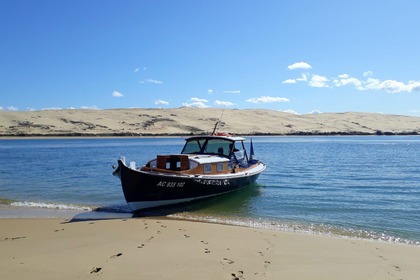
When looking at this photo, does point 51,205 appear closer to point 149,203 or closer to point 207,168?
point 149,203

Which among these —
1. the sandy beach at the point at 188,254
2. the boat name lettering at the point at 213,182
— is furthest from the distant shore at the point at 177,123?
the sandy beach at the point at 188,254

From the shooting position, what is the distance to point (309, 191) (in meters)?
19.5

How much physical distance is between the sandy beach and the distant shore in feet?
267

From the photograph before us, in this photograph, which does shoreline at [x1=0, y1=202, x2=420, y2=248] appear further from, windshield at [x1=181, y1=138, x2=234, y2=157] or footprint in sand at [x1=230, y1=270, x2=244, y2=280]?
windshield at [x1=181, y1=138, x2=234, y2=157]

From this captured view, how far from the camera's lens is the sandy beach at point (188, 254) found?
734 centimetres

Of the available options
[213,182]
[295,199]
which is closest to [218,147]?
[213,182]

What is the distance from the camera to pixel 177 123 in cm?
11475

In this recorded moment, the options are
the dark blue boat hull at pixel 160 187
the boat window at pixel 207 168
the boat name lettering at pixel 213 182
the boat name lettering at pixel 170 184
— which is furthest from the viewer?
the boat window at pixel 207 168

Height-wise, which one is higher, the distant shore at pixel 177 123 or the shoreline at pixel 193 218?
the distant shore at pixel 177 123

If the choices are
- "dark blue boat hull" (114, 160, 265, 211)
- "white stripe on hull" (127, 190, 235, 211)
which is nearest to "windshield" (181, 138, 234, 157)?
"dark blue boat hull" (114, 160, 265, 211)

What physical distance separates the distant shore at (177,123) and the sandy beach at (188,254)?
267 feet

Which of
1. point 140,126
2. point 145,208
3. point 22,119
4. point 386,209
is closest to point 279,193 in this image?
point 386,209

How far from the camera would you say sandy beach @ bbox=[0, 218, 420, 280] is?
7.34 meters

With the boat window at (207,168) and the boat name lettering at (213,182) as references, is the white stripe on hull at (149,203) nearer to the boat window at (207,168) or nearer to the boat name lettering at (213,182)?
the boat name lettering at (213,182)
